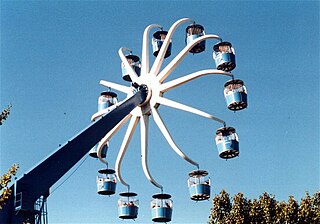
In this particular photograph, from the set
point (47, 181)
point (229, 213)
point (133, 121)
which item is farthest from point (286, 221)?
point (47, 181)

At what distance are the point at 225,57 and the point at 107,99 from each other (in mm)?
7599

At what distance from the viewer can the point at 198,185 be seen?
24969 millimetres

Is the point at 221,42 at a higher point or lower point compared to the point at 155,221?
higher

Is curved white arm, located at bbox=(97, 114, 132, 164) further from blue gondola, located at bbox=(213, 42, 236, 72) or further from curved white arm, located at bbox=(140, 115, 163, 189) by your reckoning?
blue gondola, located at bbox=(213, 42, 236, 72)

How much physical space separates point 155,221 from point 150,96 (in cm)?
573

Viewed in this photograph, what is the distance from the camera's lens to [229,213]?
32719mm

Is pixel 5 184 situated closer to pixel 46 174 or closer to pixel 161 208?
pixel 46 174

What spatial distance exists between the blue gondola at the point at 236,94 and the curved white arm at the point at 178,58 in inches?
88.5

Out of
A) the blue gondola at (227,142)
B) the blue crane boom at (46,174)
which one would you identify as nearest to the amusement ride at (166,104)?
the blue gondola at (227,142)

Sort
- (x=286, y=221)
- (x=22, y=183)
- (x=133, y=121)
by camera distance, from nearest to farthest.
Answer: (x=22, y=183) → (x=133, y=121) → (x=286, y=221)

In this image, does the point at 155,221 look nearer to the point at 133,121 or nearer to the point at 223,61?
the point at 133,121

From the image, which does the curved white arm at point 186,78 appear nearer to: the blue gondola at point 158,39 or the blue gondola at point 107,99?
the blue gondola at point 158,39

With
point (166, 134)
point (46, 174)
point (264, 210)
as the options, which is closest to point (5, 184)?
point (46, 174)

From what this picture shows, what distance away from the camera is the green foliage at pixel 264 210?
3164 cm
